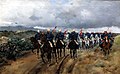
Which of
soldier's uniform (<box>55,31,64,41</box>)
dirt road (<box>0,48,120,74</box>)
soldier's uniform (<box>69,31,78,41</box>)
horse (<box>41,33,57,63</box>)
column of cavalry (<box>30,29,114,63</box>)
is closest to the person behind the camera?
dirt road (<box>0,48,120,74</box>)

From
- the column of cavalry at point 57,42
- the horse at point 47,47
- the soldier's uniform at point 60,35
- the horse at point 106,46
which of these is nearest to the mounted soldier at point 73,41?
the column of cavalry at point 57,42

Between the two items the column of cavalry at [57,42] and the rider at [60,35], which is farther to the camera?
the rider at [60,35]

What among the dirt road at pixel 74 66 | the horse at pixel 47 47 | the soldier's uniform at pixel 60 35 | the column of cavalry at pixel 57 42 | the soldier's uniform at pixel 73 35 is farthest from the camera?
the soldier's uniform at pixel 60 35

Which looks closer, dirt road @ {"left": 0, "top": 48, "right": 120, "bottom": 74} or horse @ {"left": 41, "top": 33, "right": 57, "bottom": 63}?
dirt road @ {"left": 0, "top": 48, "right": 120, "bottom": 74}

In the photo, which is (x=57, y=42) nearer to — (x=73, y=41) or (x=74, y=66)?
(x=73, y=41)

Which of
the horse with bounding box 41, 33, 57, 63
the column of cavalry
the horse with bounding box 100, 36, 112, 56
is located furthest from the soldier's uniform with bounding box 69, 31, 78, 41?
the horse with bounding box 100, 36, 112, 56

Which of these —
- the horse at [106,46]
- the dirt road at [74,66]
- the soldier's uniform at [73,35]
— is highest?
the soldier's uniform at [73,35]

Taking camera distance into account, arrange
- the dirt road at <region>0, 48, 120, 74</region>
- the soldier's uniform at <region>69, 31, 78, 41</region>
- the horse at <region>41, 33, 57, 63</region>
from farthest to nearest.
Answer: the soldier's uniform at <region>69, 31, 78, 41</region> < the horse at <region>41, 33, 57, 63</region> < the dirt road at <region>0, 48, 120, 74</region>

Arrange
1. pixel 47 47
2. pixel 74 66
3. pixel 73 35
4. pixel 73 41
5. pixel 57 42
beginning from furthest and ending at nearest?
pixel 57 42 < pixel 73 41 < pixel 73 35 < pixel 47 47 < pixel 74 66

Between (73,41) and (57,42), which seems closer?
(73,41)

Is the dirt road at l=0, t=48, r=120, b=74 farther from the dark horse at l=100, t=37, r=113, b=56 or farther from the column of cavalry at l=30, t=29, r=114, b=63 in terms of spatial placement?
the column of cavalry at l=30, t=29, r=114, b=63

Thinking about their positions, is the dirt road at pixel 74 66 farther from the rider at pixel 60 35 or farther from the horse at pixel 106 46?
the rider at pixel 60 35

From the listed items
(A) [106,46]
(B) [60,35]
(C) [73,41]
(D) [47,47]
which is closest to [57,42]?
(B) [60,35]

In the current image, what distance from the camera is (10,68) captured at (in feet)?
90.5
